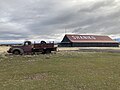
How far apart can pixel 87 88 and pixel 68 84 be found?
4.25 ft

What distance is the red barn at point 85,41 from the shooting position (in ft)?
346

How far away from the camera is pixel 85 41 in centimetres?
10938

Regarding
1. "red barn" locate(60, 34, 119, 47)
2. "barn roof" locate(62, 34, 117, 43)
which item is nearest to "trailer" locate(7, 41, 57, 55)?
"red barn" locate(60, 34, 119, 47)

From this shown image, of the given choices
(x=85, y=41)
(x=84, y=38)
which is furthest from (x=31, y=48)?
(x=84, y=38)

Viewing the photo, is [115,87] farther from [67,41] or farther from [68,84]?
[67,41]

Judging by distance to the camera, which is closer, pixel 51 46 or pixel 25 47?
pixel 25 47

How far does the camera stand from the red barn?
346 feet

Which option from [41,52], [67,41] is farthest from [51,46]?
[67,41]

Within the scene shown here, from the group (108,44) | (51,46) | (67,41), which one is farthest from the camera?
(108,44)

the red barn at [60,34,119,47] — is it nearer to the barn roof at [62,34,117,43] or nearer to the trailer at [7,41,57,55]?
the barn roof at [62,34,117,43]

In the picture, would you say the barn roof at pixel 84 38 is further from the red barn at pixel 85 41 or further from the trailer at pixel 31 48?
the trailer at pixel 31 48

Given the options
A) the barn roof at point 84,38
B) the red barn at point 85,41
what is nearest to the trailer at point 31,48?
the red barn at point 85,41

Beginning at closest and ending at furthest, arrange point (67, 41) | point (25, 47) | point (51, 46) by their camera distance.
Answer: point (25, 47), point (51, 46), point (67, 41)

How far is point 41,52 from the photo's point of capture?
42.5 meters
